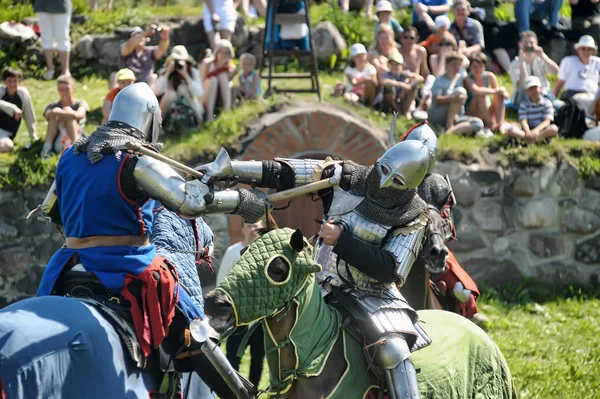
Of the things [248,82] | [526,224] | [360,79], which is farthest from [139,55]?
[526,224]

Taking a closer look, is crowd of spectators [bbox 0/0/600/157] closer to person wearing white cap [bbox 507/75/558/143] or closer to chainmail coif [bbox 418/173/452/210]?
person wearing white cap [bbox 507/75/558/143]

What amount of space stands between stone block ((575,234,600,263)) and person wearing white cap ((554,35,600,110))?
6.56 feet

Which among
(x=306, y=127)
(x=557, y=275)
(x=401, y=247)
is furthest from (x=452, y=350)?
(x=557, y=275)

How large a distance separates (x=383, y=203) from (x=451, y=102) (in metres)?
6.61

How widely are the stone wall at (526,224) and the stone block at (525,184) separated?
0.03 feet

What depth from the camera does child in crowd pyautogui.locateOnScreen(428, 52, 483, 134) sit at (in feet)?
38.5

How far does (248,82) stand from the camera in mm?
11820

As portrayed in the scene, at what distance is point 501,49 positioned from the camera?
1455 cm

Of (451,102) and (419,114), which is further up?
(451,102)

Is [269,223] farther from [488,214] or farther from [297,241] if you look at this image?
[488,214]

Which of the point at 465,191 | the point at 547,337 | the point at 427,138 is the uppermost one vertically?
the point at 427,138

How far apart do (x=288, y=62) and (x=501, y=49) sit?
116 inches

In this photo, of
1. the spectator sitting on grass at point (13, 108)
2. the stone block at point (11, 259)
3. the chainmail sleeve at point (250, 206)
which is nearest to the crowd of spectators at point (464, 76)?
the spectator sitting on grass at point (13, 108)

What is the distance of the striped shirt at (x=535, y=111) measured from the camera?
12.0m
